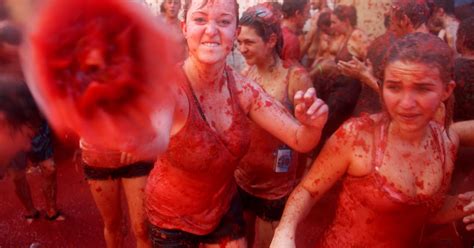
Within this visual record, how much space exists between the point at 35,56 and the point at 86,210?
3.74 m

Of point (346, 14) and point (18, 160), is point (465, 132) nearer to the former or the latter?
point (18, 160)

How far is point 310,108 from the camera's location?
7.19ft

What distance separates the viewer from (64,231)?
14.5 feet

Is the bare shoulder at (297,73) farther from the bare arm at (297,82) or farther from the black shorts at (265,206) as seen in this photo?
the black shorts at (265,206)

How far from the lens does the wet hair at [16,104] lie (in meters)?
1.95

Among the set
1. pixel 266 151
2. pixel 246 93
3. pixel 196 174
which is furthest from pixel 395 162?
pixel 266 151

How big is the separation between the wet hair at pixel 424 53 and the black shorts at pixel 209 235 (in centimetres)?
109

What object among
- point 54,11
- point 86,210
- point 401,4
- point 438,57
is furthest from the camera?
point 86,210

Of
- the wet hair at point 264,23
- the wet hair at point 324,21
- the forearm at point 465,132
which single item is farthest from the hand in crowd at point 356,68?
the wet hair at point 324,21

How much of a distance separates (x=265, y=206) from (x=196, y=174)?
97 cm

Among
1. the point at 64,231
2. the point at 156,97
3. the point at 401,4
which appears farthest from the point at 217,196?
the point at 401,4

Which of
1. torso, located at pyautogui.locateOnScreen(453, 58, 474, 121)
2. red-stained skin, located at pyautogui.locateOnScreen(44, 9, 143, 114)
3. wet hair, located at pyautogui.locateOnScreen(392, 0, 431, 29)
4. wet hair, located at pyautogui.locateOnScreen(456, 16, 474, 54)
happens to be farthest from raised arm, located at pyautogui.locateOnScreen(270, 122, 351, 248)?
wet hair, located at pyautogui.locateOnScreen(392, 0, 431, 29)

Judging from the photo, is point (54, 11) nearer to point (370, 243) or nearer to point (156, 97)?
point (156, 97)

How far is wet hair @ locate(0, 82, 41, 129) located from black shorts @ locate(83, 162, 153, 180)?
0.98 meters
